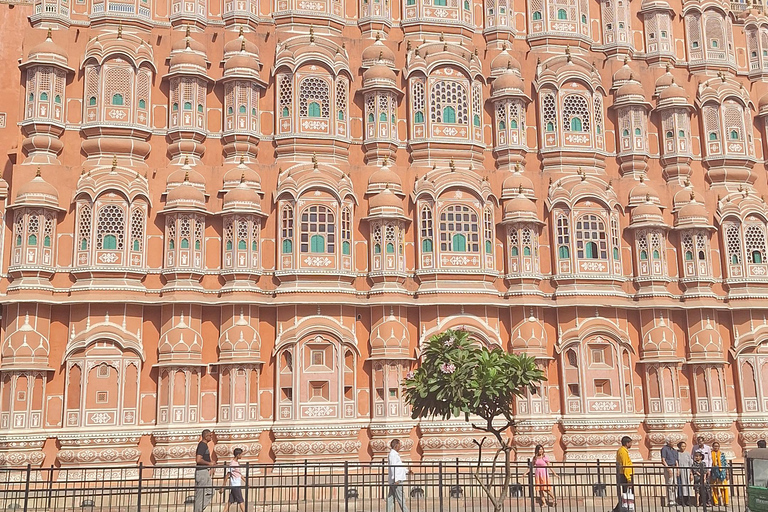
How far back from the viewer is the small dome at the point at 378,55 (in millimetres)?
27938

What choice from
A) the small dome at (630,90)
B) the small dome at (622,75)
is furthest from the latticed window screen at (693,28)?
the small dome at (630,90)

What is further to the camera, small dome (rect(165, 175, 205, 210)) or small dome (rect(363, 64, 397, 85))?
small dome (rect(363, 64, 397, 85))

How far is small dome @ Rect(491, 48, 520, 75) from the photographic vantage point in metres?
28.8

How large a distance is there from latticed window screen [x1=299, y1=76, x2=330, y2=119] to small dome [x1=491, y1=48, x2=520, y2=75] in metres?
6.05

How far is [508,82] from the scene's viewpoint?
28281 mm

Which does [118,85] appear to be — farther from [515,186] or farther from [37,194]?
[515,186]

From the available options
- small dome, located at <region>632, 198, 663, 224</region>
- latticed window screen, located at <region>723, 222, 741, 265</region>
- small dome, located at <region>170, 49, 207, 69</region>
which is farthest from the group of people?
small dome, located at <region>170, 49, 207, 69</region>

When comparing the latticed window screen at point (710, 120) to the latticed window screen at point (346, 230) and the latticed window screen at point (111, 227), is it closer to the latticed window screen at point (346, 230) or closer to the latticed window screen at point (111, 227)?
the latticed window screen at point (346, 230)

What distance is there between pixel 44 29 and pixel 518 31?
652 inches

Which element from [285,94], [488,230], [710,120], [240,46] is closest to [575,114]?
[710,120]

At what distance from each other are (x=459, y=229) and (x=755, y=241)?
10.9 metres

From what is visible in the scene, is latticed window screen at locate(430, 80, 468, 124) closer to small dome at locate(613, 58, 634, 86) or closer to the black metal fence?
small dome at locate(613, 58, 634, 86)

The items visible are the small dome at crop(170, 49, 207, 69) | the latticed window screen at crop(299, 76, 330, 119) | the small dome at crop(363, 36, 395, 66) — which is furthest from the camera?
the small dome at crop(363, 36, 395, 66)

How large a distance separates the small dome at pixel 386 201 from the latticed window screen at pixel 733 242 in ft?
38.8
